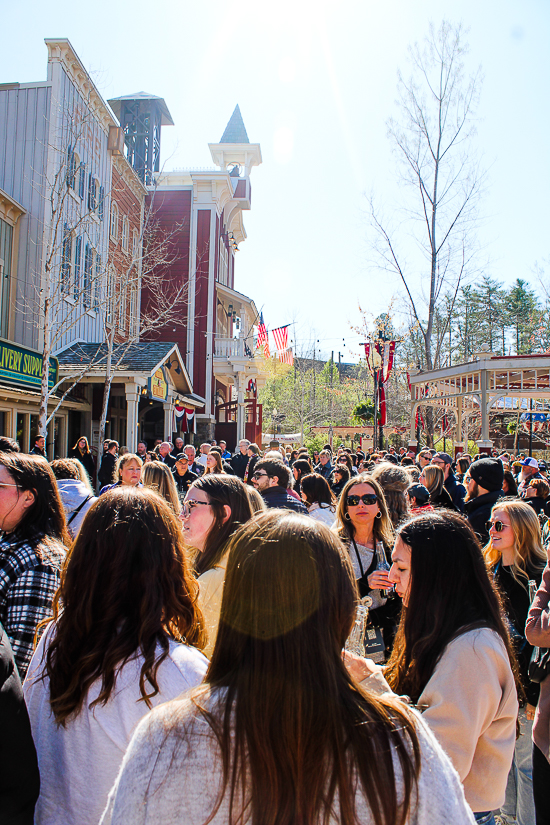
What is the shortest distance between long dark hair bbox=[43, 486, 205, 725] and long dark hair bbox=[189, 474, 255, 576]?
1.18 m

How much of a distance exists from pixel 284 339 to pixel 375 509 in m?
22.8

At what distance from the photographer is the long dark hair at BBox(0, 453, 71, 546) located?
2900 mm

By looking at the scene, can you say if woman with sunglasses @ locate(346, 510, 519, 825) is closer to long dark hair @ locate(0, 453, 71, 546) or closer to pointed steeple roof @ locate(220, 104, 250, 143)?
long dark hair @ locate(0, 453, 71, 546)

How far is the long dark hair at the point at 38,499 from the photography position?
2.90 meters

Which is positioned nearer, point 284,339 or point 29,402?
point 29,402

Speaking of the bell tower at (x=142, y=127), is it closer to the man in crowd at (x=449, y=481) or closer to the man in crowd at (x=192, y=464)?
the man in crowd at (x=192, y=464)

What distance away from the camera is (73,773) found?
1.66 meters

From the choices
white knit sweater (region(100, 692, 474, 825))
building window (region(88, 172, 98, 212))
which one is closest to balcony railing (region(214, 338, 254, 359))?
building window (region(88, 172, 98, 212))

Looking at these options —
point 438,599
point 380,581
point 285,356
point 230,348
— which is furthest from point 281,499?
point 285,356

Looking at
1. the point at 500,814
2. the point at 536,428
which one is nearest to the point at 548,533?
the point at 500,814

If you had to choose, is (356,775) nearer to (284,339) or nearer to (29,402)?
(29,402)

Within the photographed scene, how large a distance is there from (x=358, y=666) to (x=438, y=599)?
2.14 ft

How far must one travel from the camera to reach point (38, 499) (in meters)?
2.95

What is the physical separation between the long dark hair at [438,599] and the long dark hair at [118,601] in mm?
733
